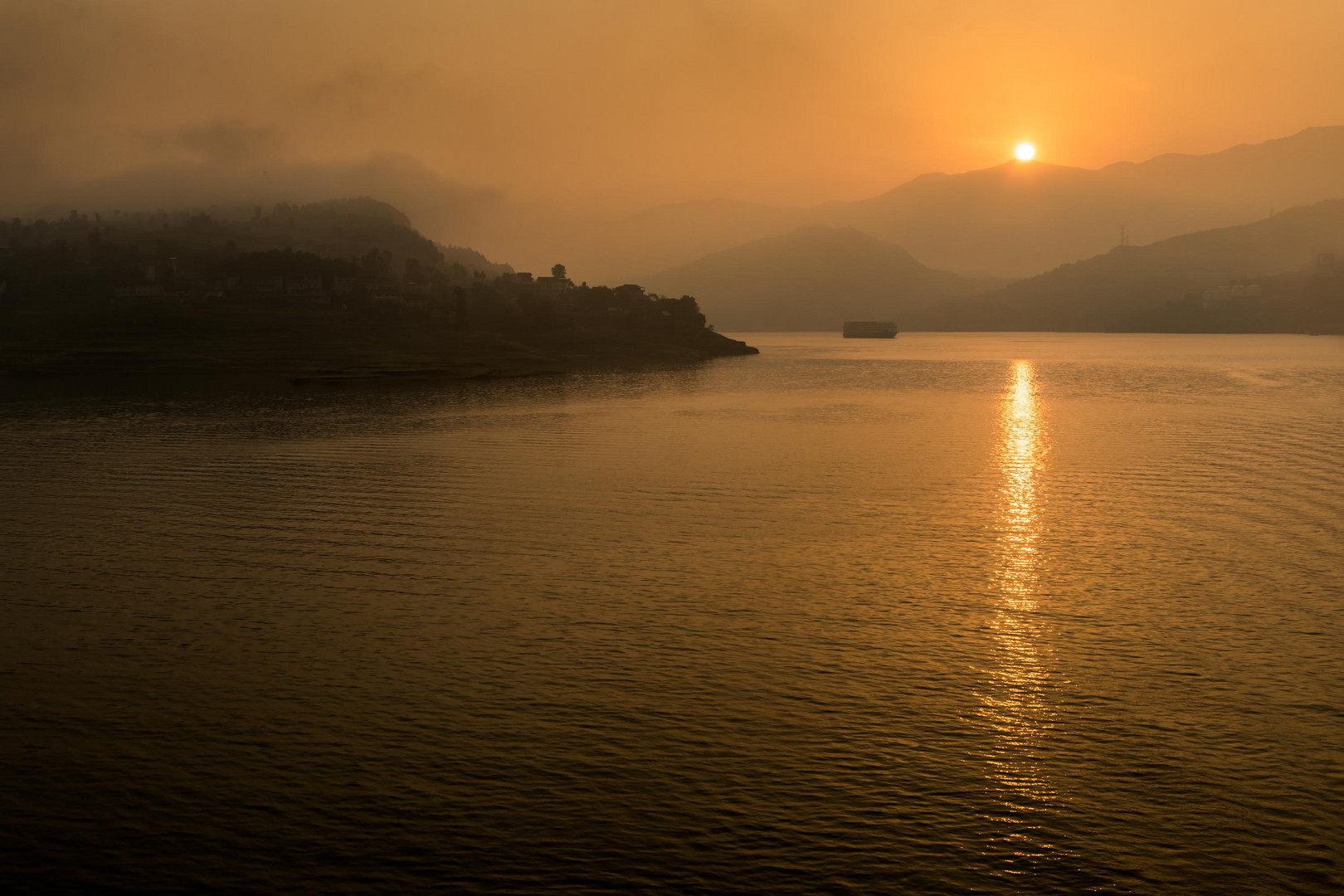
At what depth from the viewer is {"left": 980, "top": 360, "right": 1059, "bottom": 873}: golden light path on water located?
1791 centimetres

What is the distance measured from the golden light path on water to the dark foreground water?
108 millimetres

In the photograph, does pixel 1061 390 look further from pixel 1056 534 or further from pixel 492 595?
pixel 492 595

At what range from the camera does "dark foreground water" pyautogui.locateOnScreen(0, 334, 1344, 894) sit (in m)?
17.0

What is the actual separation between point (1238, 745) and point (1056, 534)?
21.9m

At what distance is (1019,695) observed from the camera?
23.4 meters

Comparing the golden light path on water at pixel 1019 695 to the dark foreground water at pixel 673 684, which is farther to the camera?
the golden light path on water at pixel 1019 695

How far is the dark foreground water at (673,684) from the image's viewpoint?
17.0 metres

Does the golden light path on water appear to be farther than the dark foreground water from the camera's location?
Yes

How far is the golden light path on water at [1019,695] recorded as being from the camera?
17.9 m

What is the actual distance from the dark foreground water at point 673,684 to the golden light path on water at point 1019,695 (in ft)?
0.36

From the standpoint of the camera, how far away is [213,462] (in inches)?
2509

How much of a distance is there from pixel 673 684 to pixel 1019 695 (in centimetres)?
800

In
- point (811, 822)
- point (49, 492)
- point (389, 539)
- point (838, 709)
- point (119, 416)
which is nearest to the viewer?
point (811, 822)

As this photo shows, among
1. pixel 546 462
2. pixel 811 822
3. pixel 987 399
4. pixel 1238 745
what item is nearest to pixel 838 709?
pixel 811 822
